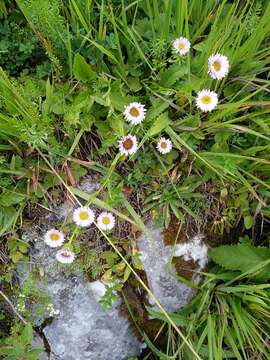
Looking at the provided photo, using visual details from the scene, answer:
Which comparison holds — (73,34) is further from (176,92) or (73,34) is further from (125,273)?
(125,273)

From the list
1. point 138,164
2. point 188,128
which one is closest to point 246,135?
point 188,128

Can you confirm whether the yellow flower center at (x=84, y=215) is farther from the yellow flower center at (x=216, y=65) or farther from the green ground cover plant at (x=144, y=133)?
the yellow flower center at (x=216, y=65)

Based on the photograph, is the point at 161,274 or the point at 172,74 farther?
the point at 161,274

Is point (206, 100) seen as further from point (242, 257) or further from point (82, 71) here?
point (242, 257)

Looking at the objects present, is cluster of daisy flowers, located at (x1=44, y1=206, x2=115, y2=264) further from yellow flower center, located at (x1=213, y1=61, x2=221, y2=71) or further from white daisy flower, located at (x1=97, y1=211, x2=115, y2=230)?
yellow flower center, located at (x1=213, y1=61, x2=221, y2=71)

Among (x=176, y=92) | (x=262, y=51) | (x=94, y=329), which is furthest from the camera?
(x=94, y=329)

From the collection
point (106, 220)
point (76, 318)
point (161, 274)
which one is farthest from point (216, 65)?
point (76, 318)
